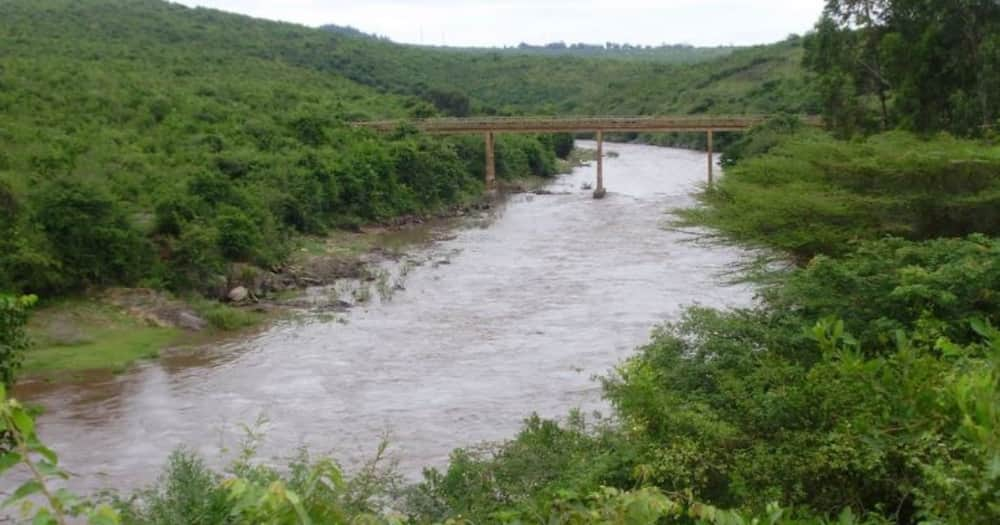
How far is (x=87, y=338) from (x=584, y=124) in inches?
1050

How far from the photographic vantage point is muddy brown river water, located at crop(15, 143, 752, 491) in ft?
49.3

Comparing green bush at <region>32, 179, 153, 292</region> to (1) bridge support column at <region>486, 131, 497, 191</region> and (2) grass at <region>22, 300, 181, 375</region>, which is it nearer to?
(2) grass at <region>22, 300, 181, 375</region>

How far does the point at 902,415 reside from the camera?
756 cm

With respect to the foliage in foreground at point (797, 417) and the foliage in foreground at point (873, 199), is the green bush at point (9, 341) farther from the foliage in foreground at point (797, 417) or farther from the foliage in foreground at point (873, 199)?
the foliage in foreground at point (873, 199)

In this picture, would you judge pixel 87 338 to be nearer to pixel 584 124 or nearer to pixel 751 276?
pixel 751 276

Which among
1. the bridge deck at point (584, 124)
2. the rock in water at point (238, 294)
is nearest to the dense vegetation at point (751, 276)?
the rock in water at point (238, 294)

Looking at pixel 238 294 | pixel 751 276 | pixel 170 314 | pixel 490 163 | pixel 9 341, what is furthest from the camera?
pixel 490 163

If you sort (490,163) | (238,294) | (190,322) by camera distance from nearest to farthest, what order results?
1. (190,322)
2. (238,294)
3. (490,163)

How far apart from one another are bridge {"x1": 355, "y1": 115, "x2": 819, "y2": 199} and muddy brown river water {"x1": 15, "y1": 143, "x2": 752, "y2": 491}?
1304 centimetres

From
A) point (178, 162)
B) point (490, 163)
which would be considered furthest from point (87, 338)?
point (490, 163)

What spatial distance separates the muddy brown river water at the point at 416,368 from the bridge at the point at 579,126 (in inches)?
513

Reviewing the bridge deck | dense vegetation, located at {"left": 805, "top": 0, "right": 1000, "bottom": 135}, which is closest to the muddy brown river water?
dense vegetation, located at {"left": 805, "top": 0, "right": 1000, "bottom": 135}

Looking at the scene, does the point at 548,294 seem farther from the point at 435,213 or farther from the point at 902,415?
the point at 902,415

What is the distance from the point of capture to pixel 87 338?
67.9 feet
